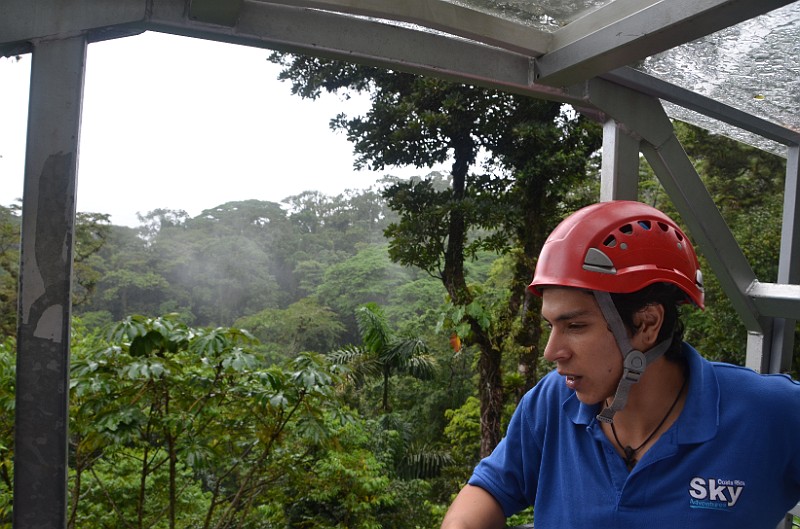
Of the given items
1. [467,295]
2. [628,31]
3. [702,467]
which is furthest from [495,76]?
[467,295]

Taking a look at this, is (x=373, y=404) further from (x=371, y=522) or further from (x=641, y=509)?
(x=641, y=509)

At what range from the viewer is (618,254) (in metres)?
1.34

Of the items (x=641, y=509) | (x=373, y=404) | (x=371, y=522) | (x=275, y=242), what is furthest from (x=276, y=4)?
(x=275, y=242)

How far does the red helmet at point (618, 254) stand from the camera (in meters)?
1.33

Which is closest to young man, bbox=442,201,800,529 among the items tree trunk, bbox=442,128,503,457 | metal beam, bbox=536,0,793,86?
metal beam, bbox=536,0,793,86

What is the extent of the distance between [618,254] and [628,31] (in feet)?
2.29

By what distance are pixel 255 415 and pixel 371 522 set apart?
478 cm

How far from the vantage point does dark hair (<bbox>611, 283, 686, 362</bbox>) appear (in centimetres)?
136

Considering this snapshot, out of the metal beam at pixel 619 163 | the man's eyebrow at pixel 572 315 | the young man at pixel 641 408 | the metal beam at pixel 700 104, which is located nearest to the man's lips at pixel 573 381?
the young man at pixel 641 408

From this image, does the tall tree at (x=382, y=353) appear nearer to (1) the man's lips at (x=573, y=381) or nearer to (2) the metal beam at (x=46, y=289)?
(2) the metal beam at (x=46, y=289)

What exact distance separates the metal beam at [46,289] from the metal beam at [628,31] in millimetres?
1227

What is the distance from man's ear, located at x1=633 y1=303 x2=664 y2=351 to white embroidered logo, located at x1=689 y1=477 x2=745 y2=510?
10.5 inches

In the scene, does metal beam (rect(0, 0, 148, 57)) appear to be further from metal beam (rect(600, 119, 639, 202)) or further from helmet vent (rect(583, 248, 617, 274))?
metal beam (rect(600, 119, 639, 202))

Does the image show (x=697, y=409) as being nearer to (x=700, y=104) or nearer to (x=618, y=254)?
(x=618, y=254)
